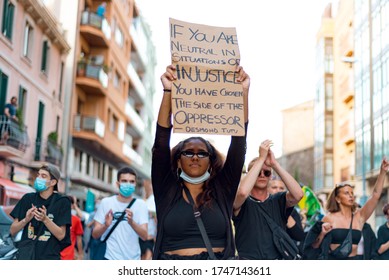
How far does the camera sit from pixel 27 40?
22.1 m

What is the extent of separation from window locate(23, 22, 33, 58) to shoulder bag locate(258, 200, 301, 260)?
17.7m

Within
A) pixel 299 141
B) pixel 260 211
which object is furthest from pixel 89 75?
pixel 299 141

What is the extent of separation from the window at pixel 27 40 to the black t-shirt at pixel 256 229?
17.6 meters

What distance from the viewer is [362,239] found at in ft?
24.9

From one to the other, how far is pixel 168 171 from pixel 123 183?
3.33 meters

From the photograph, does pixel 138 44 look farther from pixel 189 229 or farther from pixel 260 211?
pixel 189 229

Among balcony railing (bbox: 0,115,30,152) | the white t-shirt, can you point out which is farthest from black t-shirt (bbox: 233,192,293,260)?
balcony railing (bbox: 0,115,30,152)

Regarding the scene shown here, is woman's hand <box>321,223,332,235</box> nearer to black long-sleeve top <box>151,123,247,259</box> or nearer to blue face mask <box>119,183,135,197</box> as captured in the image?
blue face mask <box>119,183,135,197</box>

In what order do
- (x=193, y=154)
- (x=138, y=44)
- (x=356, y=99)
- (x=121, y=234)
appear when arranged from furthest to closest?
1. (x=138, y=44)
2. (x=356, y=99)
3. (x=121, y=234)
4. (x=193, y=154)

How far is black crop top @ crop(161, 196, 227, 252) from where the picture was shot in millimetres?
3789

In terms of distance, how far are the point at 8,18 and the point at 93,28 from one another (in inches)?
469

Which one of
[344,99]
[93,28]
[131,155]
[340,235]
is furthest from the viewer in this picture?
[344,99]

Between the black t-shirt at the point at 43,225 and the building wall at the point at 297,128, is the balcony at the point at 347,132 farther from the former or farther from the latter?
the black t-shirt at the point at 43,225
